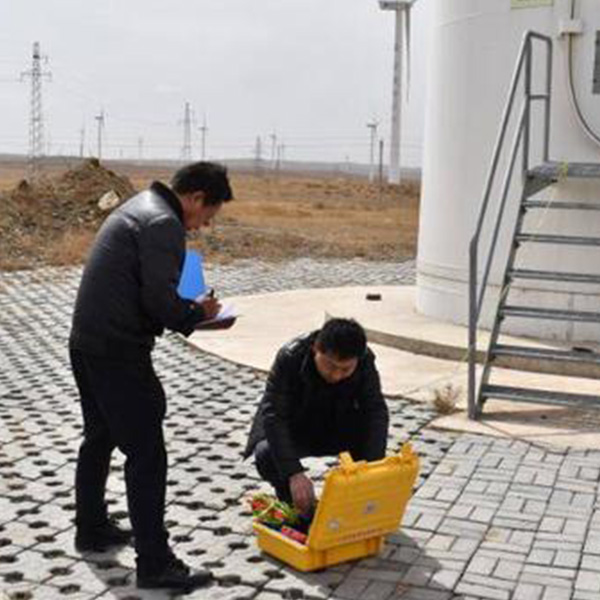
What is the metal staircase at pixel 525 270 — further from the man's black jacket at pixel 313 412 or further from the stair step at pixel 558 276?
the man's black jacket at pixel 313 412

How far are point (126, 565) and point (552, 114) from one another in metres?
5.66

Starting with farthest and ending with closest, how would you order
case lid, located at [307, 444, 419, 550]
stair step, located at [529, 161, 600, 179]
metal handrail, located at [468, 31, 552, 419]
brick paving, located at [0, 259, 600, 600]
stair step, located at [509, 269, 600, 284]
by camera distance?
stair step, located at [529, 161, 600, 179]
stair step, located at [509, 269, 600, 284]
metal handrail, located at [468, 31, 552, 419]
brick paving, located at [0, 259, 600, 600]
case lid, located at [307, 444, 419, 550]

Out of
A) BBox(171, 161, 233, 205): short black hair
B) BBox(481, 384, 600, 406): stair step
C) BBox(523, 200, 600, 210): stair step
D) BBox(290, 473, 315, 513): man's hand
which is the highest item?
BBox(171, 161, 233, 205): short black hair

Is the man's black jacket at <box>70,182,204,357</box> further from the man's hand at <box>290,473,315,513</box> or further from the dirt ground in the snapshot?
the dirt ground

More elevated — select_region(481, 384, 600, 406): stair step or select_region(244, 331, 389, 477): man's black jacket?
select_region(244, 331, 389, 477): man's black jacket

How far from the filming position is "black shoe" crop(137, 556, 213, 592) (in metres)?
4.54

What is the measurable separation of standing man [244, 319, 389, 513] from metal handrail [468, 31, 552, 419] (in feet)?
7.71

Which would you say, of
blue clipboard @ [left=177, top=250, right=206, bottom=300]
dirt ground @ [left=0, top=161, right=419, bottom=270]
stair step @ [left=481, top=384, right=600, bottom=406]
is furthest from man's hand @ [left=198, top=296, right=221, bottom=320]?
dirt ground @ [left=0, top=161, right=419, bottom=270]

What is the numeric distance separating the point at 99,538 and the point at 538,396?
11.5 feet

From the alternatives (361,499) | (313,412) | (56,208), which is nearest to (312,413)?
(313,412)

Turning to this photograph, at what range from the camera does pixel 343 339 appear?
4.61 m

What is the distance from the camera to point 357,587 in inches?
182

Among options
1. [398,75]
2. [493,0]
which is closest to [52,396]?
[493,0]

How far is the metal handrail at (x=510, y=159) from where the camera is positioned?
7.34m
